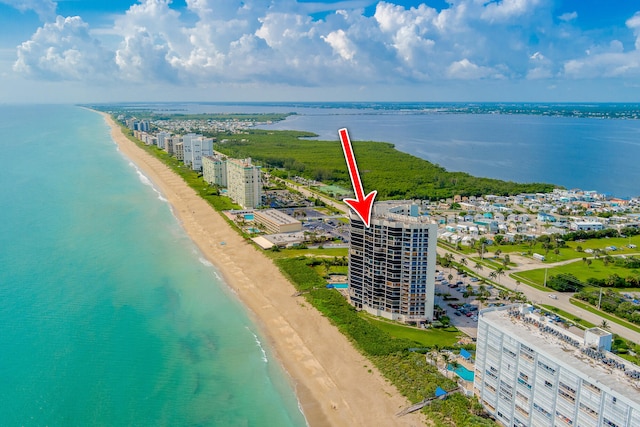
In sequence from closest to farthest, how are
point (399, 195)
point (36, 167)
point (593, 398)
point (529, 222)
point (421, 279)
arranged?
1. point (593, 398)
2. point (421, 279)
3. point (529, 222)
4. point (399, 195)
5. point (36, 167)

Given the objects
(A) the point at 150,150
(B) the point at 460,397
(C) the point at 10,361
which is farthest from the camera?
(A) the point at 150,150

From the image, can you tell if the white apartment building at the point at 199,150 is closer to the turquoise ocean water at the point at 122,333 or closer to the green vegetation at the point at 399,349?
the turquoise ocean water at the point at 122,333

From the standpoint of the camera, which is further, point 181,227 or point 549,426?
point 181,227

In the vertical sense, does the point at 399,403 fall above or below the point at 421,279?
below

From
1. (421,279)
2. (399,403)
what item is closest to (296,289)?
(421,279)

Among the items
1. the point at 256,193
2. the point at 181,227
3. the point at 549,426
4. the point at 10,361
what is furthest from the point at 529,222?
the point at 10,361

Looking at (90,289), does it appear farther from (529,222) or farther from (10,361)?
(529,222)

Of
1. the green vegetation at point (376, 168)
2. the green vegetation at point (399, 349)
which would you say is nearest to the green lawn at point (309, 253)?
the green vegetation at point (399, 349)
